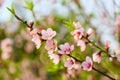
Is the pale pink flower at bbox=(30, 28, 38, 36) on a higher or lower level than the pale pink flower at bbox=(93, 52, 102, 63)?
higher

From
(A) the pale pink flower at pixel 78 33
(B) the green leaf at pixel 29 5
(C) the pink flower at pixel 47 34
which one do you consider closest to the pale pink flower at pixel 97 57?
(A) the pale pink flower at pixel 78 33

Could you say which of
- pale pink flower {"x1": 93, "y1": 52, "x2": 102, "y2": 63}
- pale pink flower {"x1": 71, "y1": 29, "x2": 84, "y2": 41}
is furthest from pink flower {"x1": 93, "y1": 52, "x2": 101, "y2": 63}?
pale pink flower {"x1": 71, "y1": 29, "x2": 84, "y2": 41}

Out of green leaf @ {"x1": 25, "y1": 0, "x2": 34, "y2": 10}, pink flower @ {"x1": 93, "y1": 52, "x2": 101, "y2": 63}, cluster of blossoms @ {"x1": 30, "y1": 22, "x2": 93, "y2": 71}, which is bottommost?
pink flower @ {"x1": 93, "y1": 52, "x2": 101, "y2": 63}

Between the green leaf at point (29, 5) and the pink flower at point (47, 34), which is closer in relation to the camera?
the pink flower at point (47, 34)

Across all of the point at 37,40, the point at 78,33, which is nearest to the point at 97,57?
the point at 78,33

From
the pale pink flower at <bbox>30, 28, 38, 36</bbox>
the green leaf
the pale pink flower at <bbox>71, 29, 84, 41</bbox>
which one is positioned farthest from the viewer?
the green leaf

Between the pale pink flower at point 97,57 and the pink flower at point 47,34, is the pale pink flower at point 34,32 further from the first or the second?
the pale pink flower at point 97,57

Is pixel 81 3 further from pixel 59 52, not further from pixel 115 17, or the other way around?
pixel 59 52

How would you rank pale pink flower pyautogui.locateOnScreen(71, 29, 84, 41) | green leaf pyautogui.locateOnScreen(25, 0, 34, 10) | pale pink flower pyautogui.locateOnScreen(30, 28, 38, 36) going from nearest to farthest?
pale pink flower pyautogui.locateOnScreen(30, 28, 38, 36)
pale pink flower pyautogui.locateOnScreen(71, 29, 84, 41)
green leaf pyautogui.locateOnScreen(25, 0, 34, 10)

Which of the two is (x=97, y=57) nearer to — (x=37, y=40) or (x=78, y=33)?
(x=78, y=33)

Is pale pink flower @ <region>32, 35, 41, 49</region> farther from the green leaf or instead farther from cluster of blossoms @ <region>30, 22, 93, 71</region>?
the green leaf

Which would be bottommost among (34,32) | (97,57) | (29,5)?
(97,57)
